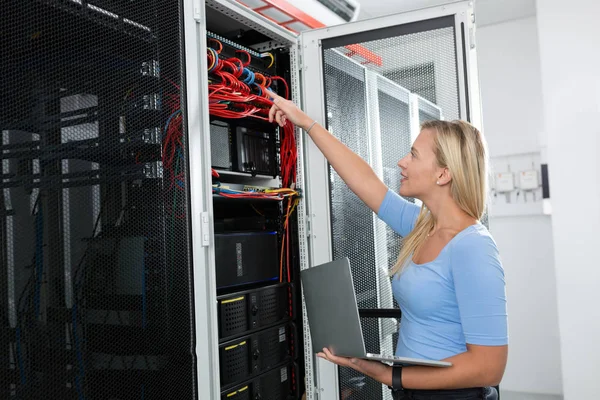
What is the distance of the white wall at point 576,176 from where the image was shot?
3367 mm

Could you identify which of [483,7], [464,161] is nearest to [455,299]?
[464,161]

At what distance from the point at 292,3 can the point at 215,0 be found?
63 cm

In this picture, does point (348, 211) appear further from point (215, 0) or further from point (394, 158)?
point (215, 0)

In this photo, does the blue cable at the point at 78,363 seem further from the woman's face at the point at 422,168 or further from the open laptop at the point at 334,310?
the woman's face at the point at 422,168

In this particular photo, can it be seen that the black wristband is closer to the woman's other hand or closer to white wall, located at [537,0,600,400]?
the woman's other hand

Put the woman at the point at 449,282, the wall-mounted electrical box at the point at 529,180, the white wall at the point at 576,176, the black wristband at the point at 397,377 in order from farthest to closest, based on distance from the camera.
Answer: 1. the wall-mounted electrical box at the point at 529,180
2. the white wall at the point at 576,176
3. the black wristband at the point at 397,377
4. the woman at the point at 449,282

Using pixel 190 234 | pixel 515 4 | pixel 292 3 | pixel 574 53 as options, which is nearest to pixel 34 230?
pixel 190 234

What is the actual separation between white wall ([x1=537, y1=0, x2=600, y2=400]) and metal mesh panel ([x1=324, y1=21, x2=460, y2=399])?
6.07 feet

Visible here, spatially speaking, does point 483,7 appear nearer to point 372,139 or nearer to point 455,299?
point 372,139

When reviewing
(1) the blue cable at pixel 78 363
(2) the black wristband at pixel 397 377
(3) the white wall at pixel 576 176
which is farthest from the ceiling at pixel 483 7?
(1) the blue cable at pixel 78 363

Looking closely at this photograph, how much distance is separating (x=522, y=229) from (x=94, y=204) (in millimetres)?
3791

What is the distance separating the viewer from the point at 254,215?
229 centimetres

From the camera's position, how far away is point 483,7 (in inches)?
161

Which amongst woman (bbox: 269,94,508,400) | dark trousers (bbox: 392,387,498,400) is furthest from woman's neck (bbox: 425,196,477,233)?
dark trousers (bbox: 392,387,498,400)
